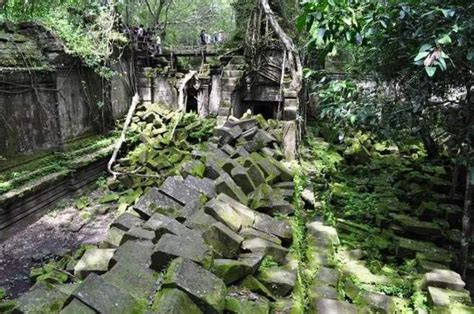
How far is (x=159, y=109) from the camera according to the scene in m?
11.9

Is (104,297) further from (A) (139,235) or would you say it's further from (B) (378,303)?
(B) (378,303)

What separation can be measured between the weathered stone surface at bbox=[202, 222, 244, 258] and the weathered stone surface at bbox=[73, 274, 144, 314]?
31.8 inches

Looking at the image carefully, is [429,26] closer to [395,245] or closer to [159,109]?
[395,245]

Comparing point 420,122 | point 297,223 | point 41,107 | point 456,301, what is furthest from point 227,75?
point 456,301

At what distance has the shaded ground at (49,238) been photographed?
5.73 metres

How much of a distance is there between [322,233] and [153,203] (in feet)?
6.85

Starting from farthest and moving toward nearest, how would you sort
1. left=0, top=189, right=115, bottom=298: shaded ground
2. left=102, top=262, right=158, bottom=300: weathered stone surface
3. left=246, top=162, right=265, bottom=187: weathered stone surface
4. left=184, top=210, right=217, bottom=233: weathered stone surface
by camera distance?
1. left=0, top=189, right=115, bottom=298: shaded ground
2. left=246, top=162, right=265, bottom=187: weathered stone surface
3. left=184, top=210, right=217, bottom=233: weathered stone surface
4. left=102, top=262, right=158, bottom=300: weathered stone surface

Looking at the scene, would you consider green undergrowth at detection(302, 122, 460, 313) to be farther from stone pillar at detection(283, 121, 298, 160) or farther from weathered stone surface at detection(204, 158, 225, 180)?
weathered stone surface at detection(204, 158, 225, 180)

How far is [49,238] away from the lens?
691 centimetres

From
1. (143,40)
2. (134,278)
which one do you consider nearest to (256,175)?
(134,278)

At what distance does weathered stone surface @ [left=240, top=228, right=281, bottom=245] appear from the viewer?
3.28 meters

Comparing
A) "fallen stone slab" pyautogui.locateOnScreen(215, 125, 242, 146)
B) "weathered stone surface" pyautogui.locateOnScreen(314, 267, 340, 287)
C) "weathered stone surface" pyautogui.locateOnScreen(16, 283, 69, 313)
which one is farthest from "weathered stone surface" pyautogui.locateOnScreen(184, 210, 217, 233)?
"fallen stone slab" pyautogui.locateOnScreen(215, 125, 242, 146)

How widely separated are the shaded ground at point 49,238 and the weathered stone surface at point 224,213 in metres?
3.54

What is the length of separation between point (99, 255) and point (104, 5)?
10221mm
